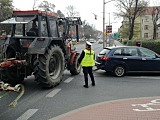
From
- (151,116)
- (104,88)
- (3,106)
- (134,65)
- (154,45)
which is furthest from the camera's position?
(154,45)

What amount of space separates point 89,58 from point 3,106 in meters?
4.01

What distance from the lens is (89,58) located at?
10414mm

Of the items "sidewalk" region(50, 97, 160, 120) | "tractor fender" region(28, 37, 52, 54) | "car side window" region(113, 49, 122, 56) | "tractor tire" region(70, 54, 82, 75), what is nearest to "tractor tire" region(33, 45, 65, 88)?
"tractor fender" region(28, 37, 52, 54)

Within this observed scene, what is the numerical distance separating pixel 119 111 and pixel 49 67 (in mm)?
3763

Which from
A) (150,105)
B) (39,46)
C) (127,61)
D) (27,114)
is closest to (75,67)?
(127,61)

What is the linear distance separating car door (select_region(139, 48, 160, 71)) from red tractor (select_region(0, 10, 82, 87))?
413cm

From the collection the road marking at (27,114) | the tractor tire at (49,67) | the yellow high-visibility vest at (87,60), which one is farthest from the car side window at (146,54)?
the road marking at (27,114)

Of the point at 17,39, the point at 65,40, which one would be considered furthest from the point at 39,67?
the point at 65,40

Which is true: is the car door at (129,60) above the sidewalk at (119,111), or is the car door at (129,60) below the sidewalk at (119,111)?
above

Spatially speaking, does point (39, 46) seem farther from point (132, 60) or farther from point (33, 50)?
point (132, 60)

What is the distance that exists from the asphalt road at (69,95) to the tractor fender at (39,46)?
1310 millimetres

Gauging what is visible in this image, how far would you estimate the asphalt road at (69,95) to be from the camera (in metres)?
6.88

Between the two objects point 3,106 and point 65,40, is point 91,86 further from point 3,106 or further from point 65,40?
point 3,106

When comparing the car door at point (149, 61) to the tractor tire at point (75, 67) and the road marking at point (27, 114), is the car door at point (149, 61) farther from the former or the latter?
the road marking at point (27, 114)
